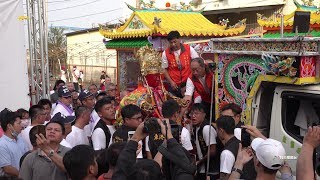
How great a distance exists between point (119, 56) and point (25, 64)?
2.28m

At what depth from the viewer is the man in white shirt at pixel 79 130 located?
489cm

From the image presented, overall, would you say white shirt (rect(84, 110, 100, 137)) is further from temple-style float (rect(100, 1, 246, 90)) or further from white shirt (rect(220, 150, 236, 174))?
temple-style float (rect(100, 1, 246, 90))

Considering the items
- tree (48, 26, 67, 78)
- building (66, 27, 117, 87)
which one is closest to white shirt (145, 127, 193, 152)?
building (66, 27, 117, 87)

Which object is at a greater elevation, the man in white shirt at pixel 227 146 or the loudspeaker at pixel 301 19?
the loudspeaker at pixel 301 19

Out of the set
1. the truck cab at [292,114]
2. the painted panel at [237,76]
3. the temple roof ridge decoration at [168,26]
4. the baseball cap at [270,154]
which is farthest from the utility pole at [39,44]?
the baseball cap at [270,154]

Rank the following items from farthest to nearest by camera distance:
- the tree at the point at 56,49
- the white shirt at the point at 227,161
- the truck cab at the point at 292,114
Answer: the tree at the point at 56,49 → the truck cab at the point at 292,114 → the white shirt at the point at 227,161

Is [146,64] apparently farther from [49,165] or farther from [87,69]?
[87,69]

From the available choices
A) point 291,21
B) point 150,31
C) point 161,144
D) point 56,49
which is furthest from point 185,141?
point 56,49

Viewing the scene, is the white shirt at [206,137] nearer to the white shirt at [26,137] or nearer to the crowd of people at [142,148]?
the crowd of people at [142,148]

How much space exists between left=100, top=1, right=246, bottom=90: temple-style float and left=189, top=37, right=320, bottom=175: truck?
354 cm

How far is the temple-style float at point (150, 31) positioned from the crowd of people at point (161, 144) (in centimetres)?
233

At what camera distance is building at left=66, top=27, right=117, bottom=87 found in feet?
89.6

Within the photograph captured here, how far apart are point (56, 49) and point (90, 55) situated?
3.57 meters

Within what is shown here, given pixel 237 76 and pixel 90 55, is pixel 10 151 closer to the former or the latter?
pixel 237 76
